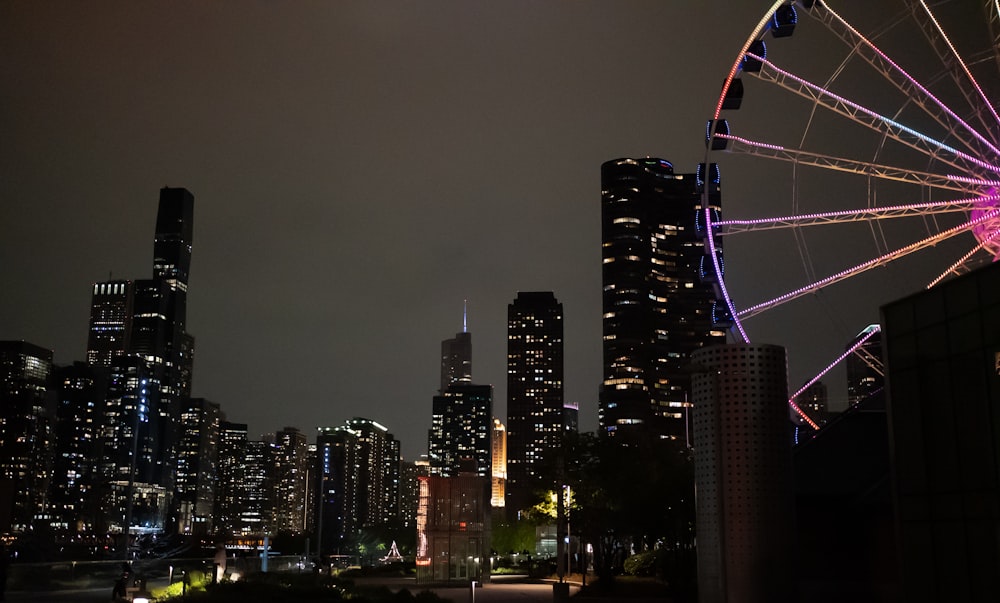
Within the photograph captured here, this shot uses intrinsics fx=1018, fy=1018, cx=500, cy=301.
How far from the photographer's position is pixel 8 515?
17.0 meters

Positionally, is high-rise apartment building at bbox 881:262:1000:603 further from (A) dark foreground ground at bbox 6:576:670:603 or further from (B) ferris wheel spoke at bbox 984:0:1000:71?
(A) dark foreground ground at bbox 6:576:670:603

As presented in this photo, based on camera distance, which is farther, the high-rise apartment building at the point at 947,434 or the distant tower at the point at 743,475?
the distant tower at the point at 743,475

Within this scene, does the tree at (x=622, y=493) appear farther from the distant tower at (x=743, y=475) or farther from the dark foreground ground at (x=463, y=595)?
the distant tower at (x=743, y=475)

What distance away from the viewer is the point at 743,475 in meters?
25.3

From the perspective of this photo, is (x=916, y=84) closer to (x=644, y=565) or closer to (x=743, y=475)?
(x=743, y=475)

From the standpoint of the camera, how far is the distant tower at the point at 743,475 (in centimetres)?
2489

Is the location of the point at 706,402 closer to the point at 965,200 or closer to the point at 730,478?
the point at 730,478

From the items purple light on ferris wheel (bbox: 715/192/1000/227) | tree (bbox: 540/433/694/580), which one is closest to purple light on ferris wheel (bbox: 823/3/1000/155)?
purple light on ferris wheel (bbox: 715/192/1000/227)

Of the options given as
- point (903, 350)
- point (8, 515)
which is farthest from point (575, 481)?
point (8, 515)

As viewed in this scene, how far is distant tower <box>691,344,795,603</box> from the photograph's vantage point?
81.7ft

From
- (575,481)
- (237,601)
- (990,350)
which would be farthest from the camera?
(575,481)

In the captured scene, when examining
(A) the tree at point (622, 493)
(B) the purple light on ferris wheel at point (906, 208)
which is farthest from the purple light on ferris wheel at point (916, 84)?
(A) the tree at point (622, 493)

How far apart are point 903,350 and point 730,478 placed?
5.20 meters

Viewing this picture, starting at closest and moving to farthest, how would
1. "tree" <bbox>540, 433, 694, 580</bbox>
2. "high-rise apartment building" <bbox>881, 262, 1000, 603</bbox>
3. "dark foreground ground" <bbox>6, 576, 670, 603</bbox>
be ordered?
1. "high-rise apartment building" <bbox>881, 262, 1000, 603</bbox>
2. "dark foreground ground" <bbox>6, 576, 670, 603</bbox>
3. "tree" <bbox>540, 433, 694, 580</bbox>
